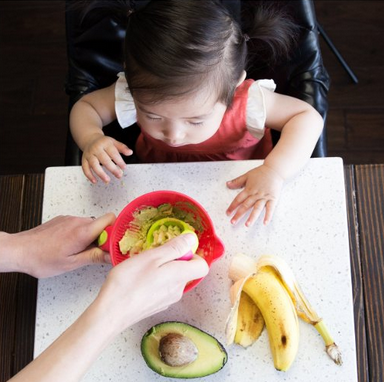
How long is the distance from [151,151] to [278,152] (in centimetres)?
40

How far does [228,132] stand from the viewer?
1.20m

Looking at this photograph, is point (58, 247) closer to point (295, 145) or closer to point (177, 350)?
point (177, 350)

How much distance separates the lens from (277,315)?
853 mm

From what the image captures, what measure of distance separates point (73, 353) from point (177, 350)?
6.9 inches

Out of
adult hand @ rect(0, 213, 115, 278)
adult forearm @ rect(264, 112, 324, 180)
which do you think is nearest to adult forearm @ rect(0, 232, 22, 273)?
adult hand @ rect(0, 213, 115, 278)

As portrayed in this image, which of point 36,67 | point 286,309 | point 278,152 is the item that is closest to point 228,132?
point 278,152

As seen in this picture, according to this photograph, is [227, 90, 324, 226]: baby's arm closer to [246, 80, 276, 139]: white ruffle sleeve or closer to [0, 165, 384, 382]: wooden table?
[246, 80, 276, 139]: white ruffle sleeve

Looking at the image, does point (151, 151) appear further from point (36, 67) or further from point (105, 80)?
point (36, 67)

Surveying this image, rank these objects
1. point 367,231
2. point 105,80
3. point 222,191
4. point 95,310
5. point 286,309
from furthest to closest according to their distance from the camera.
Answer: point 105,80, point 367,231, point 222,191, point 286,309, point 95,310

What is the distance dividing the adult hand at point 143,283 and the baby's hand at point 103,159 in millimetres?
274

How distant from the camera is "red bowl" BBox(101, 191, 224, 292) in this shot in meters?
0.87

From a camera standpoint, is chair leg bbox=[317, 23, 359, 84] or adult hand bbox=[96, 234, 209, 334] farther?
chair leg bbox=[317, 23, 359, 84]

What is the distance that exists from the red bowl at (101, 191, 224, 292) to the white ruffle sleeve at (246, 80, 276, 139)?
335 mm

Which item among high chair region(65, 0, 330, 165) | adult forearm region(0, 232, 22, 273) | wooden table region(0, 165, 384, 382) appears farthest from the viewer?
high chair region(65, 0, 330, 165)
